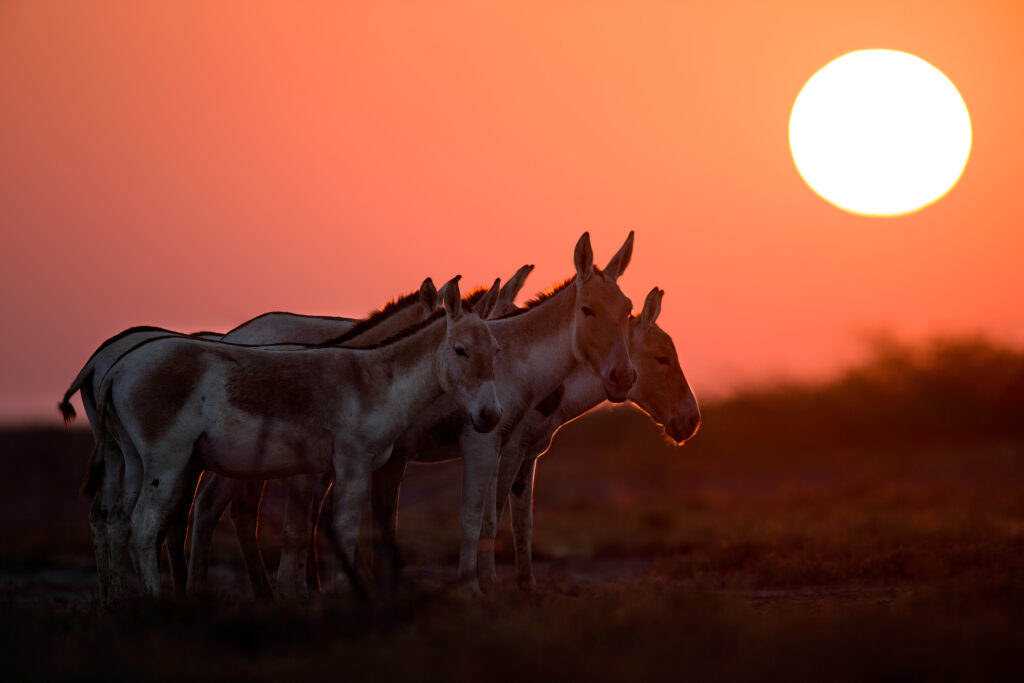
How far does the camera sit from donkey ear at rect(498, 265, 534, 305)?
34.9 ft

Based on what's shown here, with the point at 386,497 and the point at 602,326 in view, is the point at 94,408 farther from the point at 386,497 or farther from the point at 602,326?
the point at 602,326

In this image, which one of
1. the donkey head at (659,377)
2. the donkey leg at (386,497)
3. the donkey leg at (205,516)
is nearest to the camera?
the donkey leg at (386,497)

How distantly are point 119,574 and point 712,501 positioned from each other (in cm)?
1713

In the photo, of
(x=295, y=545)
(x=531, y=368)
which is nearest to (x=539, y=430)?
(x=531, y=368)

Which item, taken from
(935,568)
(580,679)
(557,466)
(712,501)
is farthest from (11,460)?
(580,679)

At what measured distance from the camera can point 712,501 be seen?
2377 cm

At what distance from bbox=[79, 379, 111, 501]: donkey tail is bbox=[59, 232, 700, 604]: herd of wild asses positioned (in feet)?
0.05

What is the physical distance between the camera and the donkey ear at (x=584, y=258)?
1003 centimetres

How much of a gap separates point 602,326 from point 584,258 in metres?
0.72

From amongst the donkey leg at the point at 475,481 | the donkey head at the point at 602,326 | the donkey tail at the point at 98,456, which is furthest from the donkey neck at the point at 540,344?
the donkey tail at the point at 98,456

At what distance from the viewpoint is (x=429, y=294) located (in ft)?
30.1

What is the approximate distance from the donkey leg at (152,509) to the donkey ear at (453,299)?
2.45 meters

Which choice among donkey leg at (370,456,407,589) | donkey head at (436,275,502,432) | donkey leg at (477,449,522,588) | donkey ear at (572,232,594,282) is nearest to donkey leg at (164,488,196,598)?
donkey leg at (370,456,407,589)

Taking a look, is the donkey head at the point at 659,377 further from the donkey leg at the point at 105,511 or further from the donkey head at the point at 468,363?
the donkey leg at the point at 105,511
